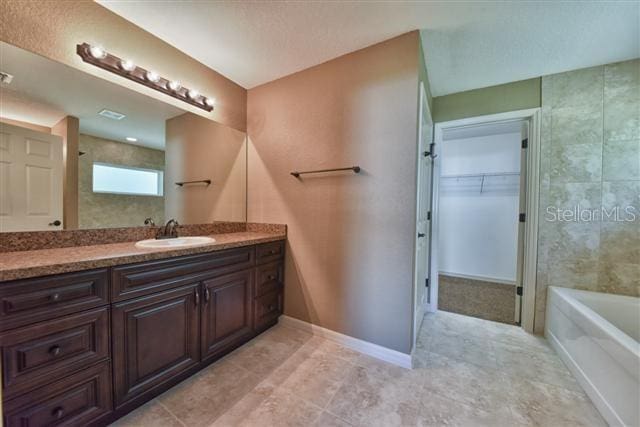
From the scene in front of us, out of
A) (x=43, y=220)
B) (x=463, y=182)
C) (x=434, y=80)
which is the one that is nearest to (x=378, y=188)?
(x=434, y=80)

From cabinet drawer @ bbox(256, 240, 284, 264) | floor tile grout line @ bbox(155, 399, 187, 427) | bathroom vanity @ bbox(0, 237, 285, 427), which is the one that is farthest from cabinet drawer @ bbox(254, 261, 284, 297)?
floor tile grout line @ bbox(155, 399, 187, 427)

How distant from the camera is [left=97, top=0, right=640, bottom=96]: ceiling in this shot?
58.7 inches

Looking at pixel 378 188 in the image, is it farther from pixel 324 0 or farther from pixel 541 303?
pixel 541 303

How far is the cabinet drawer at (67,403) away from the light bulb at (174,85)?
6.12 ft

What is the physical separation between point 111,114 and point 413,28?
7.12 feet

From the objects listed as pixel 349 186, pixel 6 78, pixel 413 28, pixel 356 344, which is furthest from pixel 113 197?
pixel 413 28

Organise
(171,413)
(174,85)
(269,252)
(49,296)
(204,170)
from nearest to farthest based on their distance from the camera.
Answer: (49,296) → (171,413) → (174,85) → (269,252) → (204,170)

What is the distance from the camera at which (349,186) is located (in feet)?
6.39

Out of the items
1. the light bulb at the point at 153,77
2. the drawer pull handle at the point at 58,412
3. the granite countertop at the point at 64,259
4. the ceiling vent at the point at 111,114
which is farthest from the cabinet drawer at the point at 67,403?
the light bulb at the point at 153,77

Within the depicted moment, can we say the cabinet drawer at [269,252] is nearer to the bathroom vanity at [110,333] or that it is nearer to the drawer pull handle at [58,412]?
the bathroom vanity at [110,333]

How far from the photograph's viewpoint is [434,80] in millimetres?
2299

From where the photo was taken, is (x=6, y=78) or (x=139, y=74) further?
(x=139, y=74)

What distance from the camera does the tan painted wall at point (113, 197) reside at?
1.55 m

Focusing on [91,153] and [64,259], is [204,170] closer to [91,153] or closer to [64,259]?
[91,153]
